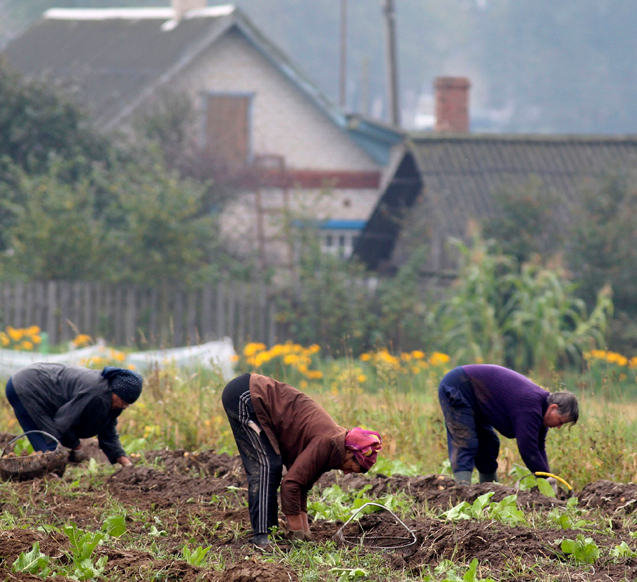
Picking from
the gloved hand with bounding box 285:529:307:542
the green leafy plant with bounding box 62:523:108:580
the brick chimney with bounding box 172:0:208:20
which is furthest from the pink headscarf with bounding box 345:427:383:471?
the brick chimney with bounding box 172:0:208:20

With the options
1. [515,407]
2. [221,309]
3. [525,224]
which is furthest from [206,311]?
[515,407]

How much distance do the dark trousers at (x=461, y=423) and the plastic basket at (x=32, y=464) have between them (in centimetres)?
261

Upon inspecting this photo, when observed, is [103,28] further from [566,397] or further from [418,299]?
[566,397]

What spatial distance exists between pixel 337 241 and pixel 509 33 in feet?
158

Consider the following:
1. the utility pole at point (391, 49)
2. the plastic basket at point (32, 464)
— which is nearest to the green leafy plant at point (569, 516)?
the plastic basket at point (32, 464)

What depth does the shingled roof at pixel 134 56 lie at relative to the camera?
20547 mm

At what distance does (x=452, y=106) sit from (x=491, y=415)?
14862 mm

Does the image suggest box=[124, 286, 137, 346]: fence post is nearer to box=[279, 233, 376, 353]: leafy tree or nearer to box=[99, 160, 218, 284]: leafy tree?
box=[99, 160, 218, 284]: leafy tree

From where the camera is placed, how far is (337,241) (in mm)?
21938

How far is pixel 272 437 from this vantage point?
5.18 metres

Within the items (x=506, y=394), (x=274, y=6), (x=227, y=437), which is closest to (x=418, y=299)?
(x=227, y=437)

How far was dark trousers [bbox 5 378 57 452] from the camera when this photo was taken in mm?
6426

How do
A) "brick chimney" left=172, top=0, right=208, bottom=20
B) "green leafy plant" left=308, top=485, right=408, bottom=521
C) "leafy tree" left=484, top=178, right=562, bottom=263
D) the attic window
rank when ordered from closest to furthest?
"green leafy plant" left=308, top=485, right=408, bottom=521
"leafy tree" left=484, top=178, right=562, bottom=263
the attic window
"brick chimney" left=172, top=0, right=208, bottom=20

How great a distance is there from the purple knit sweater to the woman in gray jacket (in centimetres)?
229
